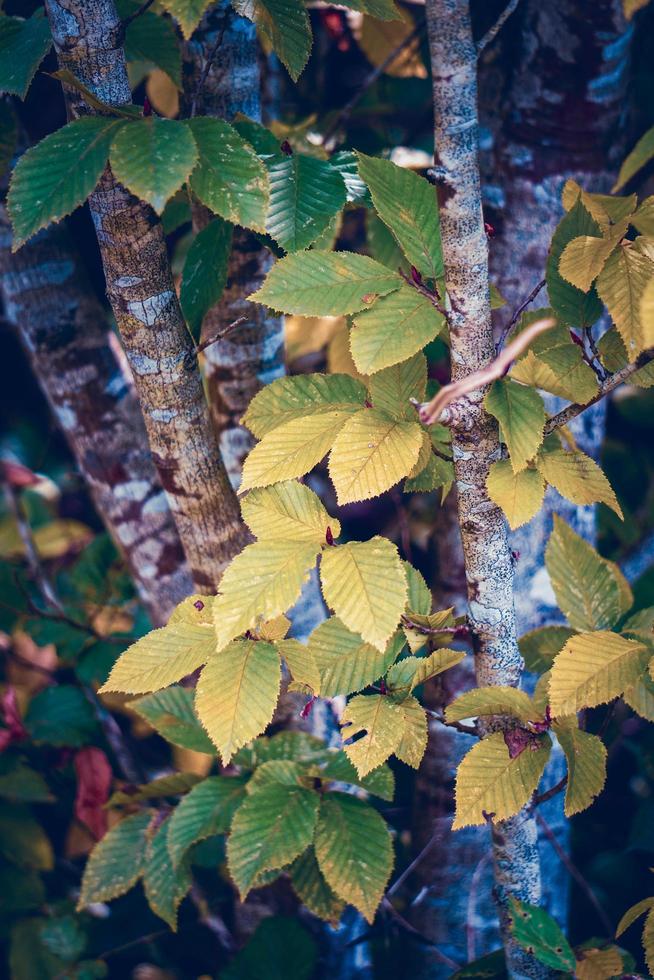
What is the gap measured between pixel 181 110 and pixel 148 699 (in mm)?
877

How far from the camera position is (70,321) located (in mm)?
1312

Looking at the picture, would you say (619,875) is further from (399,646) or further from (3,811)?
(3,811)

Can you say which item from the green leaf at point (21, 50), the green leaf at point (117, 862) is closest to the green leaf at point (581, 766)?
the green leaf at point (117, 862)

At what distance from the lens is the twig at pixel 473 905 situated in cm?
126

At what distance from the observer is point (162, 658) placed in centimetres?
83

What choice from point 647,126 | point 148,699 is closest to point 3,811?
point 148,699

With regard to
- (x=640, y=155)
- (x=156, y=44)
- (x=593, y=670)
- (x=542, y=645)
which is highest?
(x=156, y=44)

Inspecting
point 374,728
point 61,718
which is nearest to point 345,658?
point 374,728

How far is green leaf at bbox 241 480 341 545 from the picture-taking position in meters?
0.79

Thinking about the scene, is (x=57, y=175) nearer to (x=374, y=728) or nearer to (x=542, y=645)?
(x=374, y=728)

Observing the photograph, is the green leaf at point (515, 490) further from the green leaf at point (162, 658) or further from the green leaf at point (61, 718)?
the green leaf at point (61, 718)

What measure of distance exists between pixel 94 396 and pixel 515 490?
32.8 inches

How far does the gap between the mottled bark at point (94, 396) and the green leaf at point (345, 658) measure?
560 mm

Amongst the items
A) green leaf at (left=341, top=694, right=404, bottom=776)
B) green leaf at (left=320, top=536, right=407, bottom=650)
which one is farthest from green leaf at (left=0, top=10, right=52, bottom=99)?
green leaf at (left=341, top=694, right=404, bottom=776)
